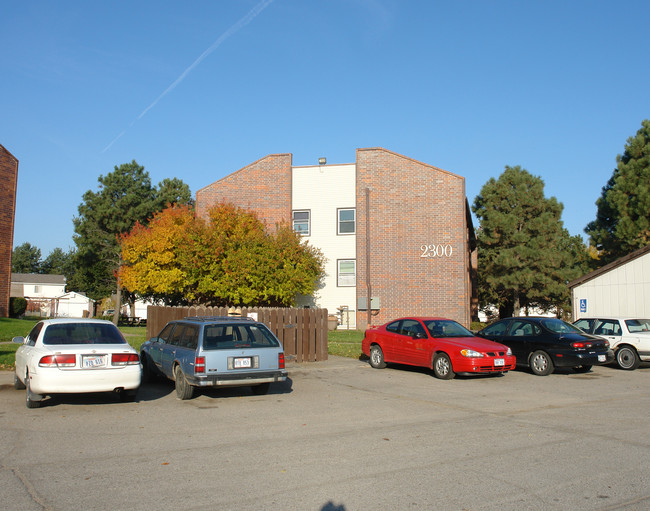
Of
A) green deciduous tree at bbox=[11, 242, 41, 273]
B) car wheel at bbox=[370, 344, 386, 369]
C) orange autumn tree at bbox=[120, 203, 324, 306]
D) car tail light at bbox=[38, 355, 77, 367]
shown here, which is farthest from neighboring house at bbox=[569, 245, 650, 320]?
green deciduous tree at bbox=[11, 242, 41, 273]

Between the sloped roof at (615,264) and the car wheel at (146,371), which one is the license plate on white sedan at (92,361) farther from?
the sloped roof at (615,264)

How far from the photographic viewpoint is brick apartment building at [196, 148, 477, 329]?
32219mm

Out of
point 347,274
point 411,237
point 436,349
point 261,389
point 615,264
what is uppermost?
point 411,237

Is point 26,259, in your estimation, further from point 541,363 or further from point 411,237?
point 541,363

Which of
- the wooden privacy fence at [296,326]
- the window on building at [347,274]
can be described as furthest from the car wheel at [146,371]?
the window on building at [347,274]

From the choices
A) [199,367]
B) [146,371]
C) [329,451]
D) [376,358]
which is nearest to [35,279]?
[376,358]

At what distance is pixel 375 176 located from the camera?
33.7 m

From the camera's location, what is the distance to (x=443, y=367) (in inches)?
544

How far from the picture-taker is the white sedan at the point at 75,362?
917cm

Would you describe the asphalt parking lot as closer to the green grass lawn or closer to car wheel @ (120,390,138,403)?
car wheel @ (120,390,138,403)

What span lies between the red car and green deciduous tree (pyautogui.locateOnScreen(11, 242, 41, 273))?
118m

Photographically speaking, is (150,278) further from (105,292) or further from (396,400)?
(105,292)

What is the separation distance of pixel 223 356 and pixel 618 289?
17941mm

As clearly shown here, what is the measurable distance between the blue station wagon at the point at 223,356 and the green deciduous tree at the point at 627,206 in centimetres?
2896
